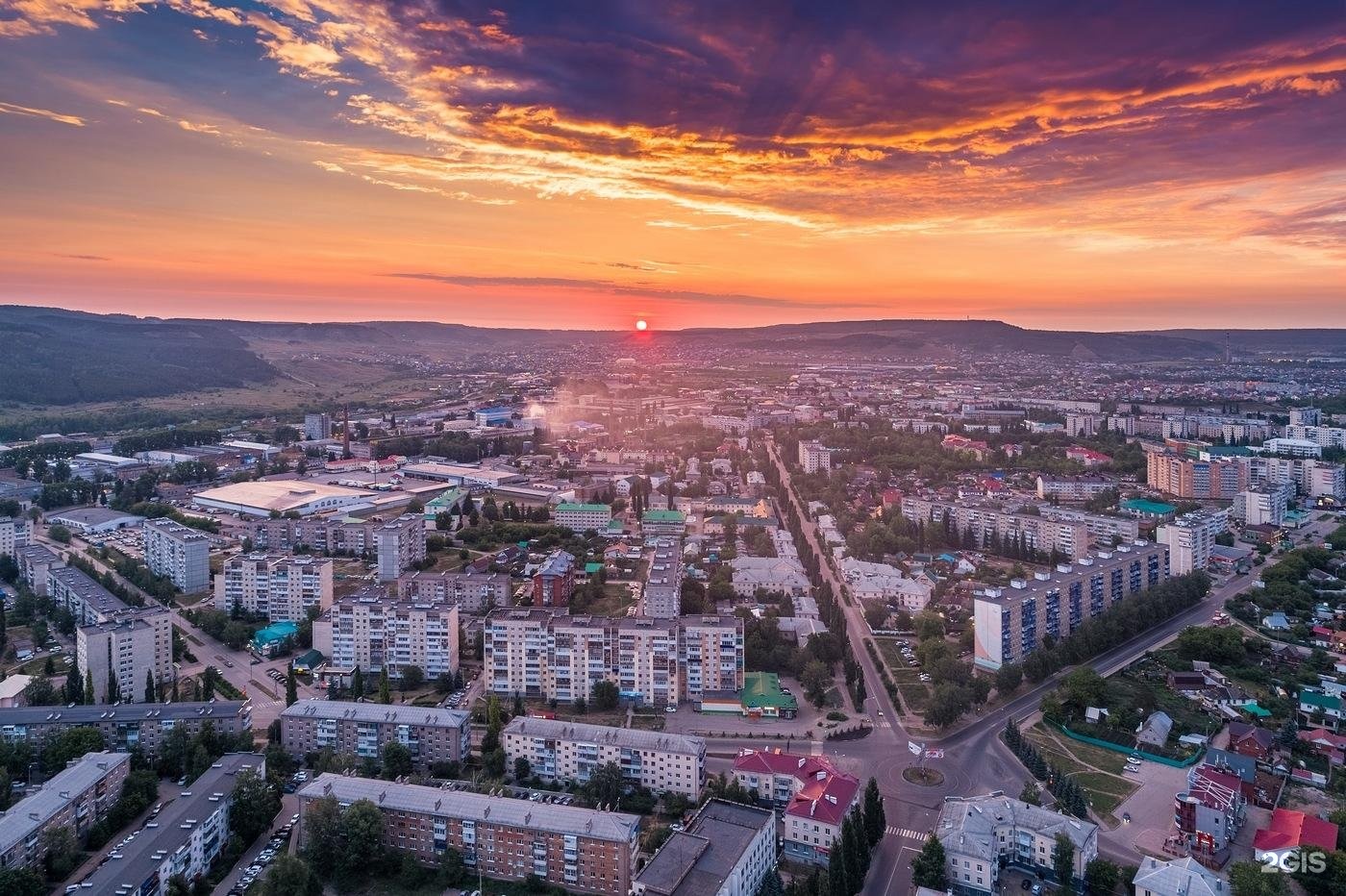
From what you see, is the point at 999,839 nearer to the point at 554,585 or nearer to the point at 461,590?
the point at 554,585

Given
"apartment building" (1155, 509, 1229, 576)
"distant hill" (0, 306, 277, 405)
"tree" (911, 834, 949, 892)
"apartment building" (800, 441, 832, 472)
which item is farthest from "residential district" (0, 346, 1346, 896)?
"distant hill" (0, 306, 277, 405)

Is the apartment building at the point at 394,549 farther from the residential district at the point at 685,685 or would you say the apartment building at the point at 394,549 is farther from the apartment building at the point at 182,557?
the apartment building at the point at 182,557

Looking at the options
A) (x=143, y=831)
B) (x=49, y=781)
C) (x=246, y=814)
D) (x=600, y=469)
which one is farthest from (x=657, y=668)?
(x=600, y=469)

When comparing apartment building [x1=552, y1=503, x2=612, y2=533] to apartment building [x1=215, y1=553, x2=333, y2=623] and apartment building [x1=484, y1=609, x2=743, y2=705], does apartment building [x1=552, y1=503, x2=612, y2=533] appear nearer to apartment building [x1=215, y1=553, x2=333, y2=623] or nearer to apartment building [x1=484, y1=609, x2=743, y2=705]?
apartment building [x1=215, y1=553, x2=333, y2=623]

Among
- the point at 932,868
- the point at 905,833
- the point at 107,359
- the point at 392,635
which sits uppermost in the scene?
the point at 107,359

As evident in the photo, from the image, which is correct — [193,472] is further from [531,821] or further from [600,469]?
[531,821]

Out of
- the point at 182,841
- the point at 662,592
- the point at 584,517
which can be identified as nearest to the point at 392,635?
the point at 662,592

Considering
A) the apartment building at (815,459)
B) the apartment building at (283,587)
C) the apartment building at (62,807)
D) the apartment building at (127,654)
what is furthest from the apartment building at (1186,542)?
the apartment building at (127,654)

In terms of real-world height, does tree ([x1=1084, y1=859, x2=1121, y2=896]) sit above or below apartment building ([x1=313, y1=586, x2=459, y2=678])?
below
